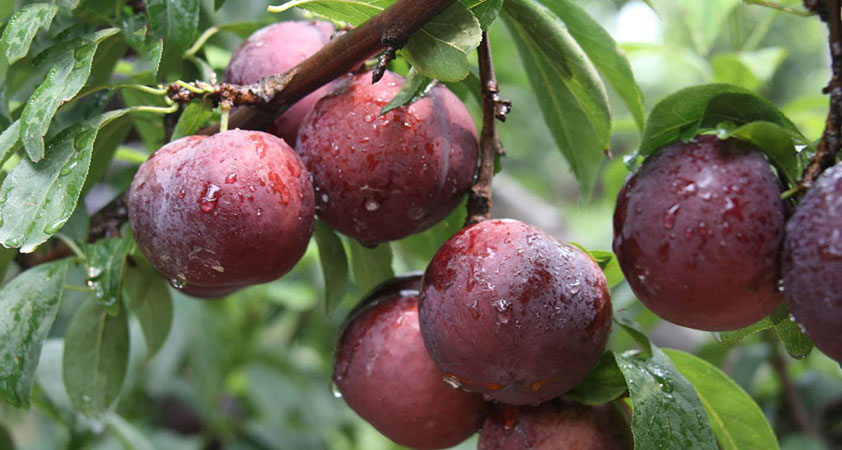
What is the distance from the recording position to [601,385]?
76 centimetres

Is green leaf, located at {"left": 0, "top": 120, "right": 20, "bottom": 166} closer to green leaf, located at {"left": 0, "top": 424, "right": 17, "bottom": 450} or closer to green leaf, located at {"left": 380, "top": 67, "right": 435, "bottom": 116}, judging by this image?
green leaf, located at {"left": 380, "top": 67, "right": 435, "bottom": 116}

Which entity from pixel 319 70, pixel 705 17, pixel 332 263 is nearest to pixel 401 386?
pixel 332 263

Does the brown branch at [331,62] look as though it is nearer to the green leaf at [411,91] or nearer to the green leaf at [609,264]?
the green leaf at [411,91]

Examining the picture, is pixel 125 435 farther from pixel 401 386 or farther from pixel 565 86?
pixel 565 86

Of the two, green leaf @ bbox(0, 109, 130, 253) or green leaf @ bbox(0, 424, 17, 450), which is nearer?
green leaf @ bbox(0, 109, 130, 253)

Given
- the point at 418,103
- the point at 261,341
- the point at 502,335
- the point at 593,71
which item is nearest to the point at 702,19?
the point at 593,71

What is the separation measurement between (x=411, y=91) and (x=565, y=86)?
0.26 meters

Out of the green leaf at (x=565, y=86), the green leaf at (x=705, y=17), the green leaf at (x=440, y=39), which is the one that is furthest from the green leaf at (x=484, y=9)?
the green leaf at (x=705, y=17)

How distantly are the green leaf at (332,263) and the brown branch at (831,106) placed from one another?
49 cm

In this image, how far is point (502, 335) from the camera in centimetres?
66

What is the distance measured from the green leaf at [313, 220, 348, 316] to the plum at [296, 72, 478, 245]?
0.11 meters

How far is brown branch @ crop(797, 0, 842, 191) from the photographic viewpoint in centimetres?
55

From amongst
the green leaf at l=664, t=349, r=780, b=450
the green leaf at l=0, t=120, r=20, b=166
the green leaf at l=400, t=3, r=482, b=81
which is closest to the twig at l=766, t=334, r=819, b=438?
the green leaf at l=664, t=349, r=780, b=450

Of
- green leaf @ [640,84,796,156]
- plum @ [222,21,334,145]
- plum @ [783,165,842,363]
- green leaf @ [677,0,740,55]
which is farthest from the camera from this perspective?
green leaf @ [677,0,740,55]
